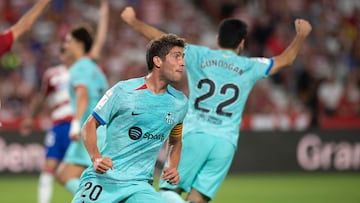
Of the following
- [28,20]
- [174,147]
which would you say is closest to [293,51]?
[174,147]

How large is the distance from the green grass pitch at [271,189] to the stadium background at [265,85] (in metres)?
0.02

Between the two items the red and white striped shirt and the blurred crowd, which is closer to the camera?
the red and white striped shirt

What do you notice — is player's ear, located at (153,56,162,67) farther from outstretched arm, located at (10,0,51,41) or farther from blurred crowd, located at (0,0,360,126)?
blurred crowd, located at (0,0,360,126)

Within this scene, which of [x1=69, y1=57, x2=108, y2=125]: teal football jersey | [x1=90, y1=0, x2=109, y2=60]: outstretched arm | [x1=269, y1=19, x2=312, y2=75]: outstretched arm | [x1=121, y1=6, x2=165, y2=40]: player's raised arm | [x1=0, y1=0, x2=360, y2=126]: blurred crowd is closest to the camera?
[x1=121, y1=6, x2=165, y2=40]: player's raised arm

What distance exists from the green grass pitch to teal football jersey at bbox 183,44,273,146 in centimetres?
443

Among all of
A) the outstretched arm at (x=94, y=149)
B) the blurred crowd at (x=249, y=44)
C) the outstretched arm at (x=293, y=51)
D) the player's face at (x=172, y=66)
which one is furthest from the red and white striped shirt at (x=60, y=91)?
the blurred crowd at (x=249, y=44)

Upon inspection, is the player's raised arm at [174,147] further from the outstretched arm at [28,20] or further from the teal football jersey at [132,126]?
the outstretched arm at [28,20]

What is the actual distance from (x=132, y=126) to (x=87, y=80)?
12.3ft

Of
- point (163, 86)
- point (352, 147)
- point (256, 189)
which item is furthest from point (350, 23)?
point (163, 86)

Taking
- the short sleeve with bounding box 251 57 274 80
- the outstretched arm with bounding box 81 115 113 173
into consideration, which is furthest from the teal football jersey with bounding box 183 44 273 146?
the outstretched arm with bounding box 81 115 113 173

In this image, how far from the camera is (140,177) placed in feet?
24.7

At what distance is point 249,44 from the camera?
800 inches

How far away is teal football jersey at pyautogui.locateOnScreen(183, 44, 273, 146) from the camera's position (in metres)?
9.37

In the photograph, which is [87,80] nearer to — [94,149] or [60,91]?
[60,91]
